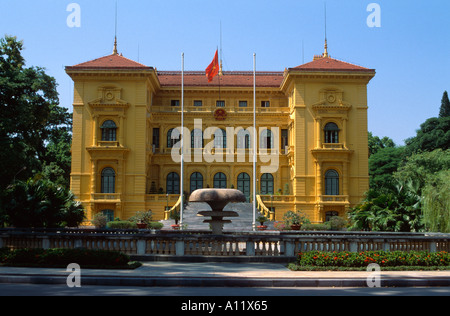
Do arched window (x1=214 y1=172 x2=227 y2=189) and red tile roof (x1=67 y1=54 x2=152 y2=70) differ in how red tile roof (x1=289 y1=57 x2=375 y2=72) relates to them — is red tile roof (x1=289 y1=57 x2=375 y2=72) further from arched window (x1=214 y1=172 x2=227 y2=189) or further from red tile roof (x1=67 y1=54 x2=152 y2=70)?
red tile roof (x1=67 y1=54 x2=152 y2=70)

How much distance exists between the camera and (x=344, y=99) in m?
48.8

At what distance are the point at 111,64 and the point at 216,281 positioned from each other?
130 feet

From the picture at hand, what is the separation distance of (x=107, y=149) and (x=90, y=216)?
6719mm

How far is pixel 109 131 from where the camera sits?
158 feet

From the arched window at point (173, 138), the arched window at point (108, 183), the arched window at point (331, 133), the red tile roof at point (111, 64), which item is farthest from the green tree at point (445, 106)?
the arched window at point (108, 183)

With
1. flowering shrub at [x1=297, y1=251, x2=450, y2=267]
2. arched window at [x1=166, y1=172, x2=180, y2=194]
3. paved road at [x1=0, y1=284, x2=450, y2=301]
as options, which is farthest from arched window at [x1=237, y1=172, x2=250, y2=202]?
paved road at [x1=0, y1=284, x2=450, y2=301]

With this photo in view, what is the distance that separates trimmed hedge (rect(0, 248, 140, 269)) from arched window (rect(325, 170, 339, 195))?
35.3 metres

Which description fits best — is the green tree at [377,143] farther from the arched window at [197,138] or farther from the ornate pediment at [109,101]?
the ornate pediment at [109,101]

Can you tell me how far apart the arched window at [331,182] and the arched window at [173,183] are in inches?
626

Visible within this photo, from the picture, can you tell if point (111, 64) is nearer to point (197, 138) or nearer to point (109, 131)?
point (109, 131)

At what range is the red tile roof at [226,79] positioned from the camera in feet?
178
